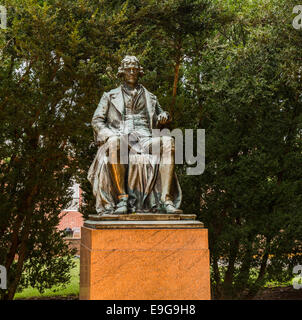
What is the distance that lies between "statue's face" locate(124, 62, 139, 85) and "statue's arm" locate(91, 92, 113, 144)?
367 millimetres

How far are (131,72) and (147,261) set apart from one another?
264 cm

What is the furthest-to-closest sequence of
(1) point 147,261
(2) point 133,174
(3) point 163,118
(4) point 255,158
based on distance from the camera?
(4) point 255,158, (3) point 163,118, (2) point 133,174, (1) point 147,261

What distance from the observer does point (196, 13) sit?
29.4ft

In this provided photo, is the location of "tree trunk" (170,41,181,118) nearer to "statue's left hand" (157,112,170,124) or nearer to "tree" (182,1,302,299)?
"tree" (182,1,302,299)

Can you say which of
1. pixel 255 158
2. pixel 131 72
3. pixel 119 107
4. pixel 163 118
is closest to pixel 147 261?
pixel 163 118

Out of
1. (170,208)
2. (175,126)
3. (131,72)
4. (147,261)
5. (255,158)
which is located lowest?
(147,261)

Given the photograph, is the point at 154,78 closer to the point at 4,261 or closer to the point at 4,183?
the point at 4,183

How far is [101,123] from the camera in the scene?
5445mm

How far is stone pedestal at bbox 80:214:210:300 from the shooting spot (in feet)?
13.4

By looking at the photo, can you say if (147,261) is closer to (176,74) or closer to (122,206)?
(122,206)

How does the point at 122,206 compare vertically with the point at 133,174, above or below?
below

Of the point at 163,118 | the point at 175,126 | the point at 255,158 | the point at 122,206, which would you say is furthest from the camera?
the point at 175,126

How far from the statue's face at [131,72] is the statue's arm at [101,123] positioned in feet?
1.20

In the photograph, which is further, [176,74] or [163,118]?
[176,74]
